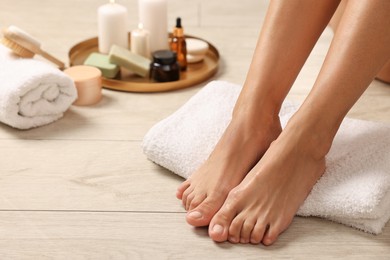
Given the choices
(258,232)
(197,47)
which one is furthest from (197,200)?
(197,47)

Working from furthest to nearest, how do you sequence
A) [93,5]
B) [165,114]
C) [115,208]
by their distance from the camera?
1. [93,5]
2. [165,114]
3. [115,208]

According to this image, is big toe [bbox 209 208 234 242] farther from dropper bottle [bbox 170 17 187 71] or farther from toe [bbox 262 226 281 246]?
dropper bottle [bbox 170 17 187 71]

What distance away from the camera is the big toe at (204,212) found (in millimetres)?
1269

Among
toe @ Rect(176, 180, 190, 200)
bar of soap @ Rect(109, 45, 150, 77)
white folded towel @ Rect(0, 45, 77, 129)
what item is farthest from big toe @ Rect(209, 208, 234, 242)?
→ bar of soap @ Rect(109, 45, 150, 77)

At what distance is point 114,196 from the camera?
1.39 meters

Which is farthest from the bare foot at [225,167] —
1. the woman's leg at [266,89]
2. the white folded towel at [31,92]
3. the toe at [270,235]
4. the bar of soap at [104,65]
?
the bar of soap at [104,65]

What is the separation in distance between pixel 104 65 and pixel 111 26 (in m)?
0.13

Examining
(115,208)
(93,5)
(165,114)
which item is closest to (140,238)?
(115,208)

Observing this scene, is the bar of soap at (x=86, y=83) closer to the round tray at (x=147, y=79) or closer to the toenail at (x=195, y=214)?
the round tray at (x=147, y=79)

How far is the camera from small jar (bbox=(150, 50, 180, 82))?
1.81 m

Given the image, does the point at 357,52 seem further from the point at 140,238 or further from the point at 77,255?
the point at 77,255

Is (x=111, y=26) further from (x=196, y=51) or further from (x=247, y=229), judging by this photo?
(x=247, y=229)

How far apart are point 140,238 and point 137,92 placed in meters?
0.65

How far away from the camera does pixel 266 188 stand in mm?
1259
